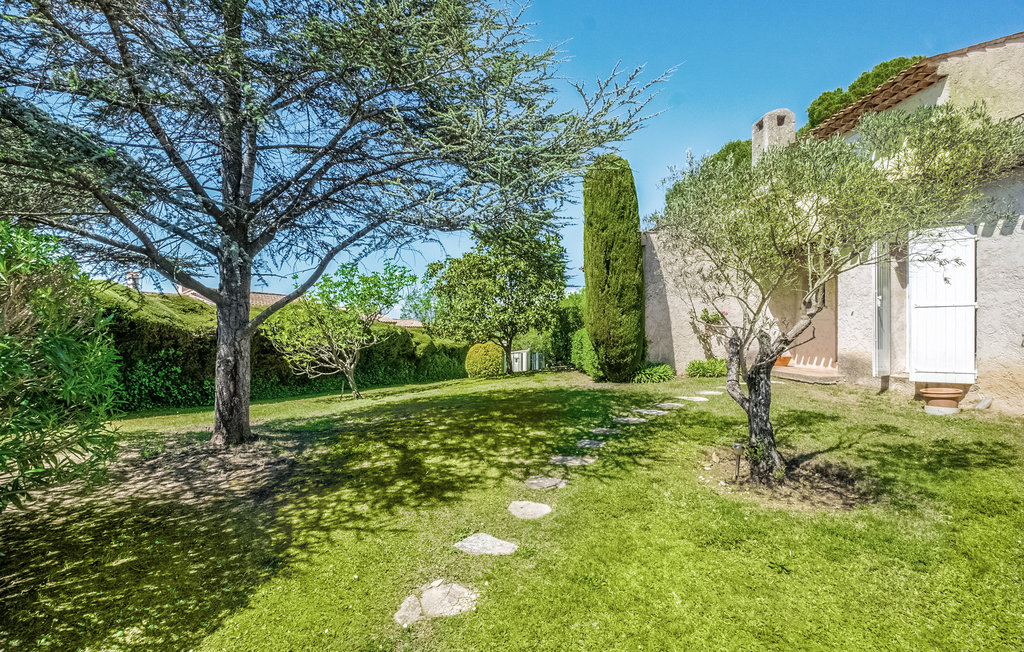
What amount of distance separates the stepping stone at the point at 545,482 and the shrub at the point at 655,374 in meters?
7.41

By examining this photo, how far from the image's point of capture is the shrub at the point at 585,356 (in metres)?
12.3

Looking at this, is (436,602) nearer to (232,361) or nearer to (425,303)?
(232,361)

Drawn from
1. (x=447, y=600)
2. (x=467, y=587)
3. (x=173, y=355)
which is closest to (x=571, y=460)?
(x=467, y=587)

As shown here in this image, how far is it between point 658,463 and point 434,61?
552cm

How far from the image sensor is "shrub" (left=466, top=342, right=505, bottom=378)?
58.8 ft

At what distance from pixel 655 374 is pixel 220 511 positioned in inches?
399

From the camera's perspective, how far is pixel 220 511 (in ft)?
14.0

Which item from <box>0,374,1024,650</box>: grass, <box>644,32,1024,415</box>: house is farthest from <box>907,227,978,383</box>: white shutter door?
<box>0,374,1024,650</box>: grass

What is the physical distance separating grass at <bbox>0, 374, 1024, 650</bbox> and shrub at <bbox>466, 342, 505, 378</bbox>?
11.8 meters

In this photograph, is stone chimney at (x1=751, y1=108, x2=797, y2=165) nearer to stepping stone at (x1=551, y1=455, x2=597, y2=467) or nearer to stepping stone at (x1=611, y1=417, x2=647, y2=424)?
stepping stone at (x1=611, y1=417, x2=647, y2=424)

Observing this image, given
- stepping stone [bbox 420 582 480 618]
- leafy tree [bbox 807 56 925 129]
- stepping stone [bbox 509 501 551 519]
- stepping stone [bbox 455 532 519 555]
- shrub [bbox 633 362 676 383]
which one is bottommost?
stepping stone [bbox 420 582 480 618]

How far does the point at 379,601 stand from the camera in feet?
9.12

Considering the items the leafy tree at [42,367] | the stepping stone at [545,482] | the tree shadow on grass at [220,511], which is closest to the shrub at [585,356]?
the tree shadow on grass at [220,511]

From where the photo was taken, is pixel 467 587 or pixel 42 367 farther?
pixel 42 367
